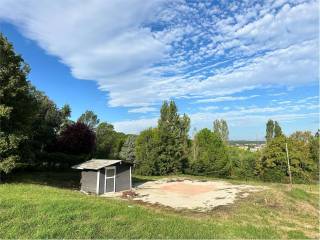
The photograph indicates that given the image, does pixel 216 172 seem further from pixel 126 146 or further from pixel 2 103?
pixel 2 103

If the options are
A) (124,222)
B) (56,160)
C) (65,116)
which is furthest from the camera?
(65,116)

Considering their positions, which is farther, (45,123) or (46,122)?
(46,122)

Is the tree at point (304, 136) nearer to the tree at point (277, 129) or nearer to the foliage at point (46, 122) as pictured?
the tree at point (277, 129)

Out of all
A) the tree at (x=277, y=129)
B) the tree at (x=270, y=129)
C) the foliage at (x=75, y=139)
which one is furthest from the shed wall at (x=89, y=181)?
the tree at (x=270, y=129)

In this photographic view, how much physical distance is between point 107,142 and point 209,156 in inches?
574

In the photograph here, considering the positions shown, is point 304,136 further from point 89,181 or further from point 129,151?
point 89,181

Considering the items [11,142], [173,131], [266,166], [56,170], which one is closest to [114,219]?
[11,142]

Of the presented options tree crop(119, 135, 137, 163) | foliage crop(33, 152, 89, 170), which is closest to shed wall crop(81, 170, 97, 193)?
foliage crop(33, 152, 89, 170)

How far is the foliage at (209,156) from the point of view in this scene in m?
37.3

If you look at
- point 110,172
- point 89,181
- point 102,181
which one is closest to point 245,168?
point 110,172

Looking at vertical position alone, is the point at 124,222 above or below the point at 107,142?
below

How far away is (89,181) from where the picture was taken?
1892cm

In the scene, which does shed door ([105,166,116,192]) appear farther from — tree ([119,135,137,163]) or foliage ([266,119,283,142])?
foliage ([266,119,283,142])

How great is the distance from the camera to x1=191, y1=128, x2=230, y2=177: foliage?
37281 mm
